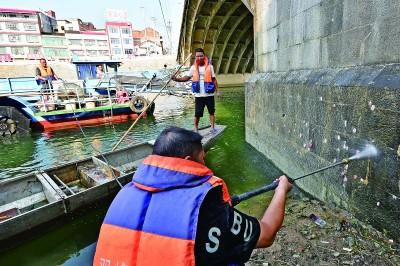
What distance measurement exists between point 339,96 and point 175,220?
339 centimetres

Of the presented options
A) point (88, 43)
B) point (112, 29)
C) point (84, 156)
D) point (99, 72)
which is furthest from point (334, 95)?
point (112, 29)

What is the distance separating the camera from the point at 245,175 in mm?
6941

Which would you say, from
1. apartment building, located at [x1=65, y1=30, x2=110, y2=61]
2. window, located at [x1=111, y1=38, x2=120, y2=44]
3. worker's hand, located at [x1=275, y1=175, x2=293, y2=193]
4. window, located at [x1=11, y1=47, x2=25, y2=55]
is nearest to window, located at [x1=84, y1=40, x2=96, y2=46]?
apartment building, located at [x1=65, y1=30, x2=110, y2=61]

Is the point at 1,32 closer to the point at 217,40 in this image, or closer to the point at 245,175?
the point at 217,40

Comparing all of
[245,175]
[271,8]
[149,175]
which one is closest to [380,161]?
[149,175]

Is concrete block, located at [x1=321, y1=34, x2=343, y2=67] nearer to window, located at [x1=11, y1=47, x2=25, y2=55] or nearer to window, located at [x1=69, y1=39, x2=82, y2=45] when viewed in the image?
window, located at [x1=11, y1=47, x2=25, y2=55]

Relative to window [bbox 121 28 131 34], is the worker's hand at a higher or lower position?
lower

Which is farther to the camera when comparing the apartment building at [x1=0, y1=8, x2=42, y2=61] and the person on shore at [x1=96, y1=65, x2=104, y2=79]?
the apartment building at [x1=0, y1=8, x2=42, y2=61]

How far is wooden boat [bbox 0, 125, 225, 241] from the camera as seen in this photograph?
174 inches

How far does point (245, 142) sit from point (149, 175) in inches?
334

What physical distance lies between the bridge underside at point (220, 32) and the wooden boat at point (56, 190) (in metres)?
19.0

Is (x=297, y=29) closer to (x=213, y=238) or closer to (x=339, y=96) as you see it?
(x=339, y=96)

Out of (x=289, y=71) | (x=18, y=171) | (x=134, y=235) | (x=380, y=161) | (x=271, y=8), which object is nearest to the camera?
(x=134, y=235)

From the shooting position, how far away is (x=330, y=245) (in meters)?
3.51
